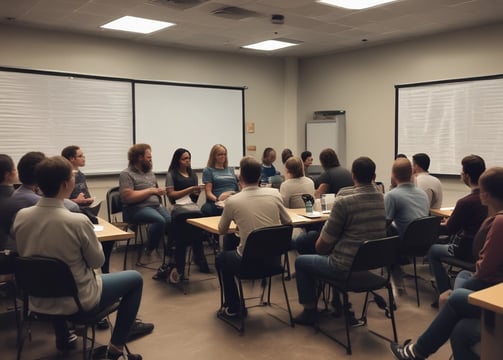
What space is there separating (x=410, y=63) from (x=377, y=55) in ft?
1.93

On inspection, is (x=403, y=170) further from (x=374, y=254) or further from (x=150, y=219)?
(x=150, y=219)

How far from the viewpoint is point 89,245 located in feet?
7.73

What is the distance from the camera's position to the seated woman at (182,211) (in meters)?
4.43

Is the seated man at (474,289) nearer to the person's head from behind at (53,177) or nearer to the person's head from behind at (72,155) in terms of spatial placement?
the person's head from behind at (53,177)

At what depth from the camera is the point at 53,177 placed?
2365 mm

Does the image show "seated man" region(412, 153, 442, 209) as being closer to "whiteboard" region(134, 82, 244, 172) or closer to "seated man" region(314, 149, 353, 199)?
"seated man" region(314, 149, 353, 199)

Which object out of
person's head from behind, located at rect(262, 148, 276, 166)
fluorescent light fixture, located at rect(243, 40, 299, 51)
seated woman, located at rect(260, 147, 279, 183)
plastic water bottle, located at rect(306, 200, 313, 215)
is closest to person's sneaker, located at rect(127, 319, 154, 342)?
plastic water bottle, located at rect(306, 200, 313, 215)

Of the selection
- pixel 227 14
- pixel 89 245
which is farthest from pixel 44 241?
pixel 227 14

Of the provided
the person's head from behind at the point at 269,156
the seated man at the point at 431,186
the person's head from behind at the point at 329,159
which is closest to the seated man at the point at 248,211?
the person's head from behind at the point at 329,159

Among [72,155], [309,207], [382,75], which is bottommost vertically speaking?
[309,207]

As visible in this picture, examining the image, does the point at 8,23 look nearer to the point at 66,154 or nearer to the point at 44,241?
the point at 66,154

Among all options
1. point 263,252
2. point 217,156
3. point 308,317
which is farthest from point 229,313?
point 217,156

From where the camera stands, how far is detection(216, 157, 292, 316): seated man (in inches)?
125

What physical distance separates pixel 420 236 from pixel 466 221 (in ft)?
1.65
